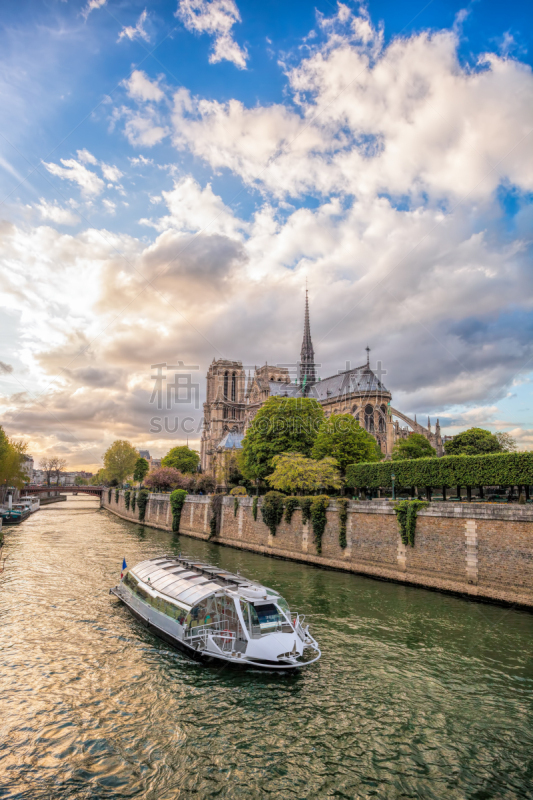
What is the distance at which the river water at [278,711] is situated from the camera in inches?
352

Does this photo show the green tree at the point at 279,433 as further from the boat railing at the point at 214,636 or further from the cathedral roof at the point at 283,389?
the cathedral roof at the point at 283,389

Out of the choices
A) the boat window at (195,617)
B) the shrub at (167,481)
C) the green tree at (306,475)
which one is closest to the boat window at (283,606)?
the boat window at (195,617)

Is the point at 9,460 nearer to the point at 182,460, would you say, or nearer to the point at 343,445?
the point at 343,445

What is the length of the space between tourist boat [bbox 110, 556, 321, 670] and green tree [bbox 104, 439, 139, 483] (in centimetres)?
9623

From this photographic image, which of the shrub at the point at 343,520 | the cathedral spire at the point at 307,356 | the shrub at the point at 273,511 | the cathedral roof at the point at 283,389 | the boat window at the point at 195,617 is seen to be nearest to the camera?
the boat window at the point at 195,617

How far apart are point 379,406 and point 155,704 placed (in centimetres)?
7311

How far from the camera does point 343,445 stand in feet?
153

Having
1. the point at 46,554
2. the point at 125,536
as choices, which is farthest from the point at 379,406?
the point at 46,554

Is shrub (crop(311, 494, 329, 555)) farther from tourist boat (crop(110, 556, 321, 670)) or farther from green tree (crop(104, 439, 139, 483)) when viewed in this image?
green tree (crop(104, 439, 139, 483))

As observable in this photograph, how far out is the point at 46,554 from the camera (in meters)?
32.2

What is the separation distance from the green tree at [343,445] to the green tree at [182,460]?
5745cm

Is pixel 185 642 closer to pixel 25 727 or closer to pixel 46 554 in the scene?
pixel 25 727

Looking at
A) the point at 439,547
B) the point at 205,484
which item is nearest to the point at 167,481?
the point at 205,484

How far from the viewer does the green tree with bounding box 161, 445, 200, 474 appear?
10100cm
